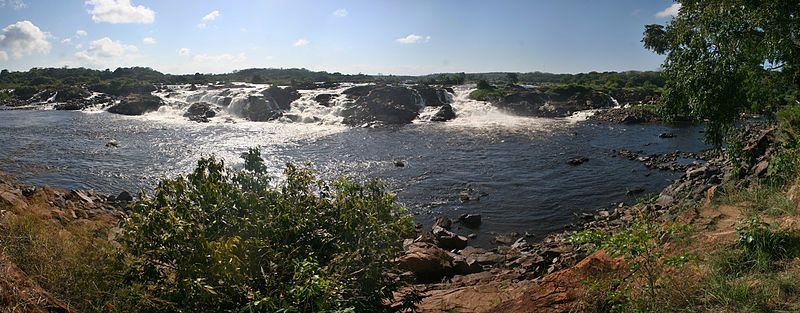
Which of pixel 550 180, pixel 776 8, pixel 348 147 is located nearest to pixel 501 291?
pixel 776 8

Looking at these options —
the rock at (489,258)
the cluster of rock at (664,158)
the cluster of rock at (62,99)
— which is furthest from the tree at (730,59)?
the cluster of rock at (62,99)

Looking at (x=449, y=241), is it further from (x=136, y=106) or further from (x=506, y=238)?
(x=136, y=106)

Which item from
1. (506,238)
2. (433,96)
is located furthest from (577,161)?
(433,96)

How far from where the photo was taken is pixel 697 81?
11.0m

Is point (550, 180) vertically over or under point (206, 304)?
under

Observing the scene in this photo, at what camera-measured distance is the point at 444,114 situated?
149 feet

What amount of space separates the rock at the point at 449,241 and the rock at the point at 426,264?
2.41 m

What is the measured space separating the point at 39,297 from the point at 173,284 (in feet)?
5.82

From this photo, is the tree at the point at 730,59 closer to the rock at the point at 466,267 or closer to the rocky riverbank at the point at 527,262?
the rocky riverbank at the point at 527,262

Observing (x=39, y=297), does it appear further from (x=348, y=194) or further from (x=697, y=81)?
(x=697, y=81)

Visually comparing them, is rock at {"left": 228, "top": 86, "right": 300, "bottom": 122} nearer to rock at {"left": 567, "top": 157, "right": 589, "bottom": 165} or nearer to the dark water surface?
the dark water surface

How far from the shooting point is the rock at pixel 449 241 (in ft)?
48.8

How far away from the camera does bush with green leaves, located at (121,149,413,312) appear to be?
4730 mm

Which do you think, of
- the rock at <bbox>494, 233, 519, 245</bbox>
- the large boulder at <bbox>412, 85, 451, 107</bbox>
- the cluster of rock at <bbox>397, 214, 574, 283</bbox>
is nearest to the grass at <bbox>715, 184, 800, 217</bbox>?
the cluster of rock at <bbox>397, 214, 574, 283</bbox>
